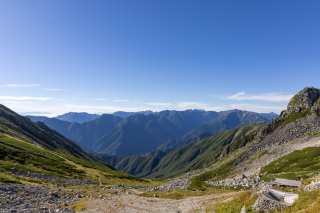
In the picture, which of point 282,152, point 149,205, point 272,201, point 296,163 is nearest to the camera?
point 272,201

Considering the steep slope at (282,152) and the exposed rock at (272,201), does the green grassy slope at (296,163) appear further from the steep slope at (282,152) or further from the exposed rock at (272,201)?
the exposed rock at (272,201)

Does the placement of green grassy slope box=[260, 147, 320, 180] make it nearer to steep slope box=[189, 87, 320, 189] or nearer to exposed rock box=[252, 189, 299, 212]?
steep slope box=[189, 87, 320, 189]

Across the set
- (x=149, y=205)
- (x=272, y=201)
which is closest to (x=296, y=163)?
(x=149, y=205)

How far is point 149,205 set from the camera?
→ 60250mm

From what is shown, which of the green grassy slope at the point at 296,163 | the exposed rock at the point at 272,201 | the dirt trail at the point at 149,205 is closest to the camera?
the exposed rock at the point at 272,201

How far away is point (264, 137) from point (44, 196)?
15712 centimetres

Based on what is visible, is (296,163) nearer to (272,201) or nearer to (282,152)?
(282,152)

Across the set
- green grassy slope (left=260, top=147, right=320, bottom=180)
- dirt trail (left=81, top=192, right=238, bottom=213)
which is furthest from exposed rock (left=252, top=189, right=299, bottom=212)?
green grassy slope (left=260, top=147, right=320, bottom=180)

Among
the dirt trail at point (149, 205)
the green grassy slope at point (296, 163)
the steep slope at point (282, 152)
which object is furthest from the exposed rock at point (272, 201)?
the green grassy slope at point (296, 163)

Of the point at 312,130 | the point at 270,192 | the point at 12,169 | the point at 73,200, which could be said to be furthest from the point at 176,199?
the point at 312,130

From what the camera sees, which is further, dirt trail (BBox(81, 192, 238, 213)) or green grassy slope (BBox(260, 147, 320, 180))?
green grassy slope (BBox(260, 147, 320, 180))

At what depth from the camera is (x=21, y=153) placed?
445 feet

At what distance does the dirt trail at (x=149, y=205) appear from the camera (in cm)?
5398

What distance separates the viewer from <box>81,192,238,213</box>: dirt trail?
5398cm
